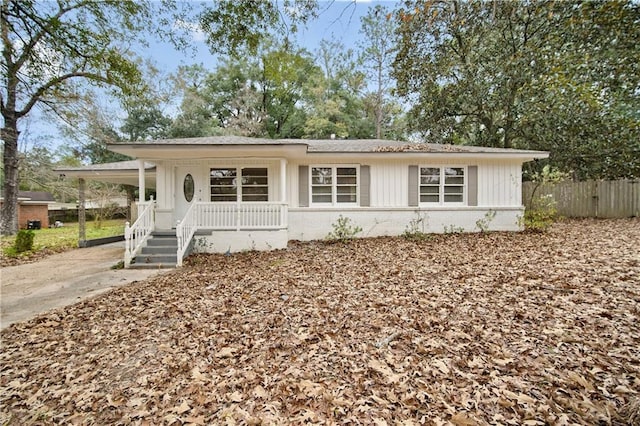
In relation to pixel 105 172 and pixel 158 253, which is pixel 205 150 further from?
pixel 105 172

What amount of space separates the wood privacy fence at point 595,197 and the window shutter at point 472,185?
15.4 ft

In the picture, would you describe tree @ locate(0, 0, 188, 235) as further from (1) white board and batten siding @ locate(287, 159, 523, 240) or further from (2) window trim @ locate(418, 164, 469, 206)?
(2) window trim @ locate(418, 164, 469, 206)

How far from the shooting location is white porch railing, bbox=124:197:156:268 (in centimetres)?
731

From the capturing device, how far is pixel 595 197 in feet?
43.9

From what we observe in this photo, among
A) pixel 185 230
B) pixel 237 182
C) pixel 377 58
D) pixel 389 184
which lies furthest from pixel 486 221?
pixel 377 58

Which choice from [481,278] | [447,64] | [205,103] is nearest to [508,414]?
[481,278]

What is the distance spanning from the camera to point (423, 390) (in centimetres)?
249

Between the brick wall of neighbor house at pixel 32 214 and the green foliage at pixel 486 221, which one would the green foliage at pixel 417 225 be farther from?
the brick wall of neighbor house at pixel 32 214

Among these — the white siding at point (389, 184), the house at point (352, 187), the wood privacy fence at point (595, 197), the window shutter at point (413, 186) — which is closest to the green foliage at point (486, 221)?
the house at point (352, 187)

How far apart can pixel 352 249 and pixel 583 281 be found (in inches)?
199

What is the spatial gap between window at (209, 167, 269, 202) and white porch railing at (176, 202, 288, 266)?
82 cm

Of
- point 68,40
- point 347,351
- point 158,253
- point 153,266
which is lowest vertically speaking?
point 347,351

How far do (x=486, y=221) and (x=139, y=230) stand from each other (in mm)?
11268

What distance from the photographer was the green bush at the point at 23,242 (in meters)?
9.31
